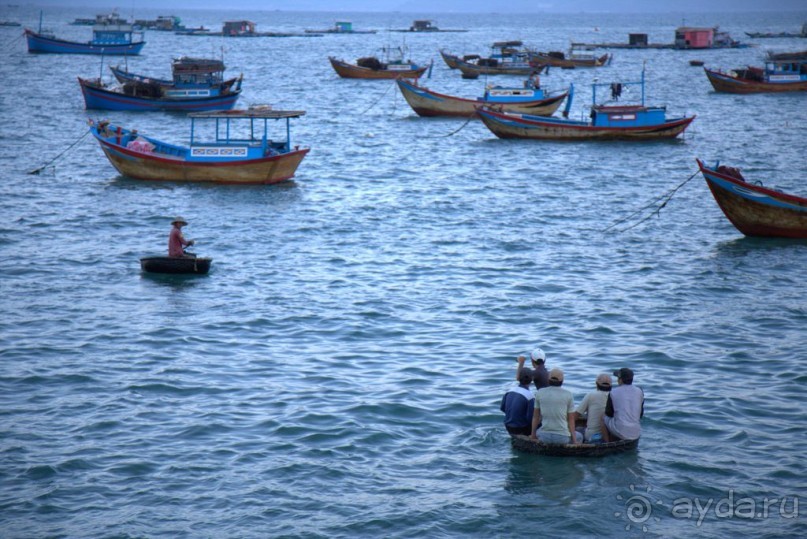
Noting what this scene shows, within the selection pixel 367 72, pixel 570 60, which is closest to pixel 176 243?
pixel 367 72

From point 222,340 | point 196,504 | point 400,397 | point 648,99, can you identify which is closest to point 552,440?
point 400,397

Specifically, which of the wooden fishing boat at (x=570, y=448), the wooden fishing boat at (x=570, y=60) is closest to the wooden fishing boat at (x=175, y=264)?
the wooden fishing boat at (x=570, y=448)

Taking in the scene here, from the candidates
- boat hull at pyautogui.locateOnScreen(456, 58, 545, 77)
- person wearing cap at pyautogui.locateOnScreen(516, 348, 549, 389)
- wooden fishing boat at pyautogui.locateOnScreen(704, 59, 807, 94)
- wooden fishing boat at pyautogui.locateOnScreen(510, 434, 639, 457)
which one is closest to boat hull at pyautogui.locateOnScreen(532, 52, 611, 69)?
boat hull at pyautogui.locateOnScreen(456, 58, 545, 77)

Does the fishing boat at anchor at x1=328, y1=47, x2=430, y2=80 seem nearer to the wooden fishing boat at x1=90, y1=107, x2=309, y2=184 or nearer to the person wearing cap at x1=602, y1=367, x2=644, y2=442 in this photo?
the wooden fishing boat at x1=90, y1=107, x2=309, y2=184

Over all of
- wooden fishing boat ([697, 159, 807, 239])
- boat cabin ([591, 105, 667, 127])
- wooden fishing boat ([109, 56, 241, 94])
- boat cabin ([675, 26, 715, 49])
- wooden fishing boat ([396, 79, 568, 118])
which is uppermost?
boat cabin ([675, 26, 715, 49])

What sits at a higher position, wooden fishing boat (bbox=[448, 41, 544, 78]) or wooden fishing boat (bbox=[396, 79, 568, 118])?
wooden fishing boat (bbox=[448, 41, 544, 78])

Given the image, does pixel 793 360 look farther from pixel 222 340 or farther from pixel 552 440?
pixel 222 340

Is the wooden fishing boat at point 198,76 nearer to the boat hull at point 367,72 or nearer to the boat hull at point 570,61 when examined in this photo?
the boat hull at point 367,72

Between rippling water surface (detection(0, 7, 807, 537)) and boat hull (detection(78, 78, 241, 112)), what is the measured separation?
13.8 m

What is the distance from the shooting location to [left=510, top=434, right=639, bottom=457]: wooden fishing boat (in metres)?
13.2

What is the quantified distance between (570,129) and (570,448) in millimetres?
32180

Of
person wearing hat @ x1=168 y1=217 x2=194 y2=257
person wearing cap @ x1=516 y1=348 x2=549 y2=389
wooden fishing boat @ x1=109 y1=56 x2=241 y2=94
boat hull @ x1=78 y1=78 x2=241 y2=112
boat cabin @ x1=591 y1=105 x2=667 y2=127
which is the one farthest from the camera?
boat hull @ x1=78 y1=78 x2=241 y2=112

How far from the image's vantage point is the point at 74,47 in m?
103

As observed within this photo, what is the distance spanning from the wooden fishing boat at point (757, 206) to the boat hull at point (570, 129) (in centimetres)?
1843
